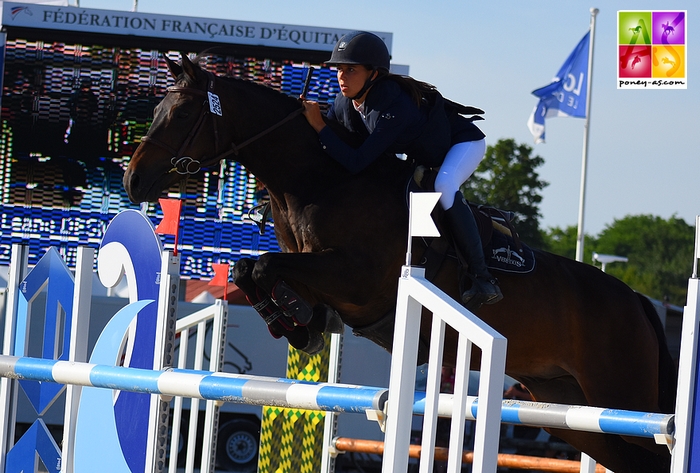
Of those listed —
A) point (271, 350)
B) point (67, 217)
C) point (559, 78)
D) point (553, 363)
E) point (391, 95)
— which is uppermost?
point (559, 78)

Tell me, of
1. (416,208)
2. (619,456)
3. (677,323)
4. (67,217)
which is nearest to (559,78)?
(677,323)

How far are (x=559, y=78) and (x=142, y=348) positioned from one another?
1187 centimetres

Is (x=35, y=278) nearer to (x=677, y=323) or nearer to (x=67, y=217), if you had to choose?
(x=67, y=217)

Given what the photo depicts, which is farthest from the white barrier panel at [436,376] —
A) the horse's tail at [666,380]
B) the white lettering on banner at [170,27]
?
the white lettering on banner at [170,27]

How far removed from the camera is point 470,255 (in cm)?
377

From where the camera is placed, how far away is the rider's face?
3.72m

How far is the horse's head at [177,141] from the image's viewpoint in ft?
11.9

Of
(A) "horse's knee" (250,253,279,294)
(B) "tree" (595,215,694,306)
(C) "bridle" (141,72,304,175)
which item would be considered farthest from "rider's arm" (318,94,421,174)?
(B) "tree" (595,215,694,306)

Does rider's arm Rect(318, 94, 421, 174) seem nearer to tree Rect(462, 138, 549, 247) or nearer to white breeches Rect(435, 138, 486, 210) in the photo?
white breeches Rect(435, 138, 486, 210)

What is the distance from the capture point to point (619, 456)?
4.34 m

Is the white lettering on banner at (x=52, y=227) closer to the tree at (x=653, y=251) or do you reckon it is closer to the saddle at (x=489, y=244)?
the saddle at (x=489, y=244)

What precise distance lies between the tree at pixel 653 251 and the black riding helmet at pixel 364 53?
153ft

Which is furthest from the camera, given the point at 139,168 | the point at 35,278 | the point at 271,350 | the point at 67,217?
the point at 271,350

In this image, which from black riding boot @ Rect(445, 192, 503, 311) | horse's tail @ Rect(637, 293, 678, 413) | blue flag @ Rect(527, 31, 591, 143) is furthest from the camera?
blue flag @ Rect(527, 31, 591, 143)
